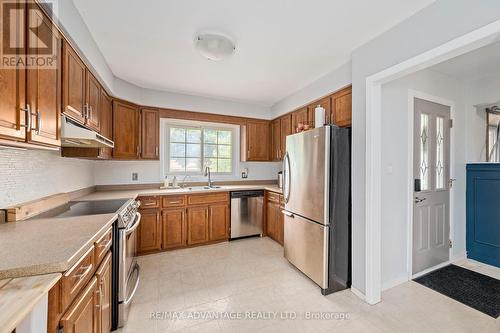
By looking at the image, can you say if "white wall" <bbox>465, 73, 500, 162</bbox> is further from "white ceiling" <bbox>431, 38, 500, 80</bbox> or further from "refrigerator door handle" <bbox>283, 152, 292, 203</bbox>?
"refrigerator door handle" <bbox>283, 152, 292, 203</bbox>

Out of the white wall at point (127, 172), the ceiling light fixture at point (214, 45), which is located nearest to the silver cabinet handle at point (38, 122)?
the ceiling light fixture at point (214, 45)

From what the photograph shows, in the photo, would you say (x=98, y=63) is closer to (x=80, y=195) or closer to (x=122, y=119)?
(x=122, y=119)

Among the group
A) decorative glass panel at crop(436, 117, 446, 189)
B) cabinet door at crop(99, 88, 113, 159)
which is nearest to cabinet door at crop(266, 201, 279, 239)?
decorative glass panel at crop(436, 117, 446, 189)

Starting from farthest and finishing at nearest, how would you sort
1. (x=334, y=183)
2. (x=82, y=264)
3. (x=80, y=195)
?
(x=80, y=195) → (x=334, y=183) → (x=82, y=264)

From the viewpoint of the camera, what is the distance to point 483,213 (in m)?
2.66

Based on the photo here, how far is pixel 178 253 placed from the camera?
9.95 ft

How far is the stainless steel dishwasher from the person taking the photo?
3.50 meters

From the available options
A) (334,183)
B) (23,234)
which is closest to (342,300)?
(334,183)

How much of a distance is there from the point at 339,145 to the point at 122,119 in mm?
2877

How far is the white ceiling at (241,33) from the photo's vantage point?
1.58m

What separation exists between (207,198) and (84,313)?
2.26 metres

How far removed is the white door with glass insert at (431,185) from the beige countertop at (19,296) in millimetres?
3092

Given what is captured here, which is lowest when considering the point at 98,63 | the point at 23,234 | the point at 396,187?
the point at 23,234

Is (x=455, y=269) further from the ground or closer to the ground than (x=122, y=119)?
closer to the ground
